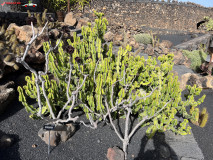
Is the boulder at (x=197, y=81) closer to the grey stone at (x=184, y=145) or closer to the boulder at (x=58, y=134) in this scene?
the grey stone at (x=184, y=145)

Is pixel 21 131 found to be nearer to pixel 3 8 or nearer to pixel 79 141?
pixel 79 141

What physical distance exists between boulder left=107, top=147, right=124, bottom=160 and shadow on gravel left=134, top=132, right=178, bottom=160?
26 cm

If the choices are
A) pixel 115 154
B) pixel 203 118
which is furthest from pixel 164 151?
pixel 203 118

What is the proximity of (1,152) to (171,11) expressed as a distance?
1850cm

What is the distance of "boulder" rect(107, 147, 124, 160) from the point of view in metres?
2.51

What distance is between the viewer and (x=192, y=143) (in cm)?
296

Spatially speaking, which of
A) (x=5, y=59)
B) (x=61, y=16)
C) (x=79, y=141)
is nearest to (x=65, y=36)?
(x=5, y=59)

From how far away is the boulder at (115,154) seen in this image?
8.23 ft

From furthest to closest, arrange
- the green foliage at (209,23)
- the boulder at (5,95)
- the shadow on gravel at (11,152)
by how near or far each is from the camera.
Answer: the green foliage at (209,23)
the boulder at (5,95)
the shadow on gravel at (11,152)

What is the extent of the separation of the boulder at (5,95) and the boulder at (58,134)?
89cm

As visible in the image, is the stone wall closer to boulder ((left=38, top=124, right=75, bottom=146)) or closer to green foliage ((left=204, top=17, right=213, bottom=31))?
green foliage ((left=204, top=17, right=213, bottom=31))

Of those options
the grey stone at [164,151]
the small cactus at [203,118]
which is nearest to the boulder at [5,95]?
the grey stone at [164,151]

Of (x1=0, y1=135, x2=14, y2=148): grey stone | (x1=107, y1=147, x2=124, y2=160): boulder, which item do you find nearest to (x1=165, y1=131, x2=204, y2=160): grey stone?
(x1=107, y1=147, x2=124, y2=160): boulder

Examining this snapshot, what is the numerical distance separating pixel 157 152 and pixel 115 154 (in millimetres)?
692
